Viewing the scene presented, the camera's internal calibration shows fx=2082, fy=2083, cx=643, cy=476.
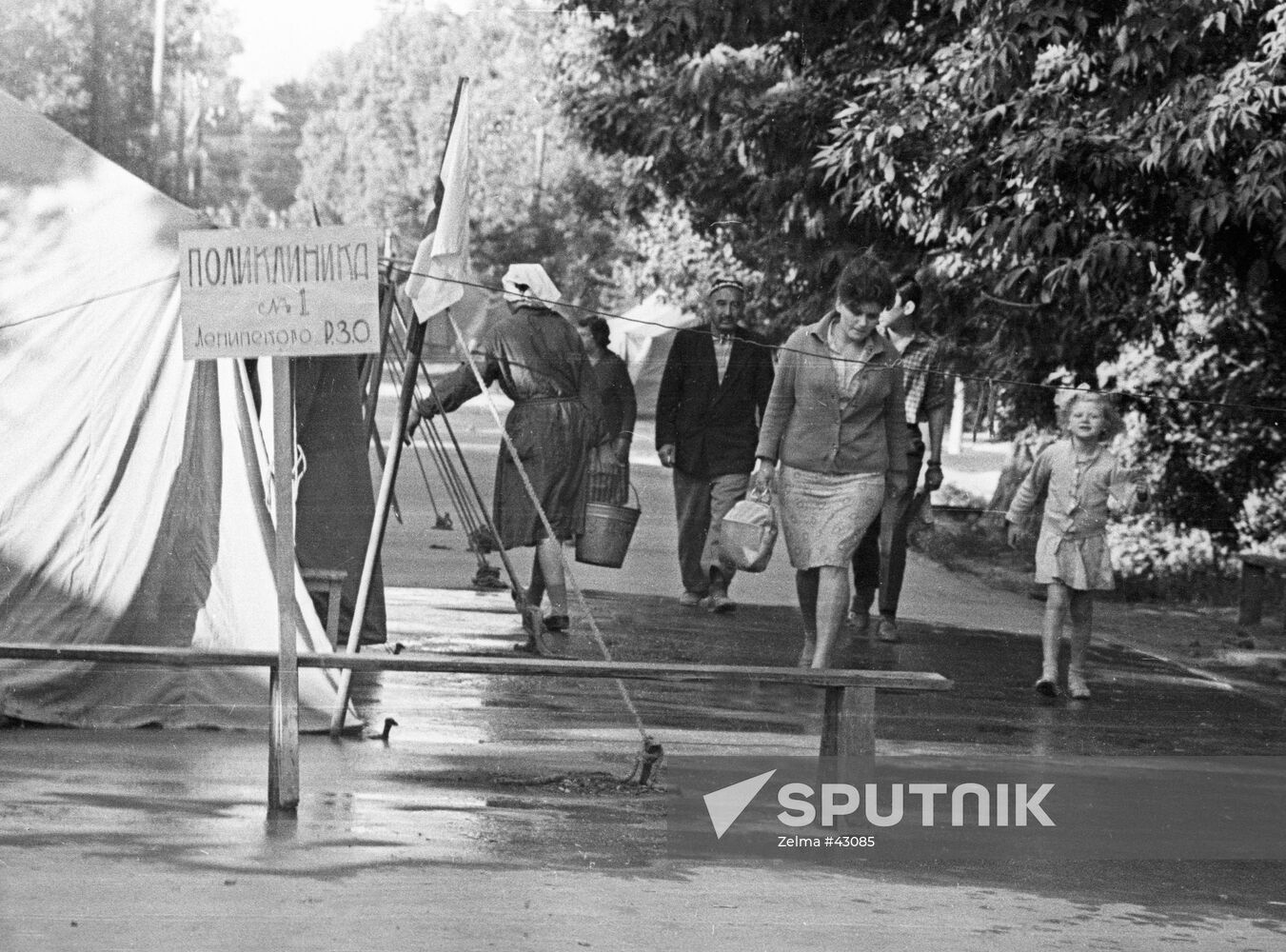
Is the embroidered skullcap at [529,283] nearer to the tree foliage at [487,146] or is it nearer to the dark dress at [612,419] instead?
the dark dress at [612,419]

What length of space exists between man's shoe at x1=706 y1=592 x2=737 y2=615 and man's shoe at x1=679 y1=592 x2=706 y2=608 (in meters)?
0.05

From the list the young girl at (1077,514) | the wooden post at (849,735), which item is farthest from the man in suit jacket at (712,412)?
the wooden post at (849,735)

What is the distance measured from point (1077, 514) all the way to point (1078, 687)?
0.81 metres

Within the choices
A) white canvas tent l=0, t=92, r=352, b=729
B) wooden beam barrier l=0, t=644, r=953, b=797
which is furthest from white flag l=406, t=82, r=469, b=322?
wooden beam barrier l=0, t=644, r=953, b=797

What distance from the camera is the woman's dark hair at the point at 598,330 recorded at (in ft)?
32.2

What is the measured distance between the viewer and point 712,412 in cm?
1061

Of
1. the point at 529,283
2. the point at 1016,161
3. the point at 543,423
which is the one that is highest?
the point at 1016,161

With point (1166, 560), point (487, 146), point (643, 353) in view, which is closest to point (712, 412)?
point (643, 353)

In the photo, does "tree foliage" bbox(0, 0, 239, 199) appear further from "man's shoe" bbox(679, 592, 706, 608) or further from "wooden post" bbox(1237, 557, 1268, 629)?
"wooden post" bbox(1237, 557, 1268, 629)

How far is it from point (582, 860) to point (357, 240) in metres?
1.97

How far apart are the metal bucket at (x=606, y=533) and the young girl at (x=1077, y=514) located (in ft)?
6.23

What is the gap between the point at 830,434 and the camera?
28.1ft

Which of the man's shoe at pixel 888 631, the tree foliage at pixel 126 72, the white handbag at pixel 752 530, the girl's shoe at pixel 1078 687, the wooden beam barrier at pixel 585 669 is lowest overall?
the man's shoe at pixel 888 631

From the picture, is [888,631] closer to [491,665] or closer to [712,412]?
[712,412]
